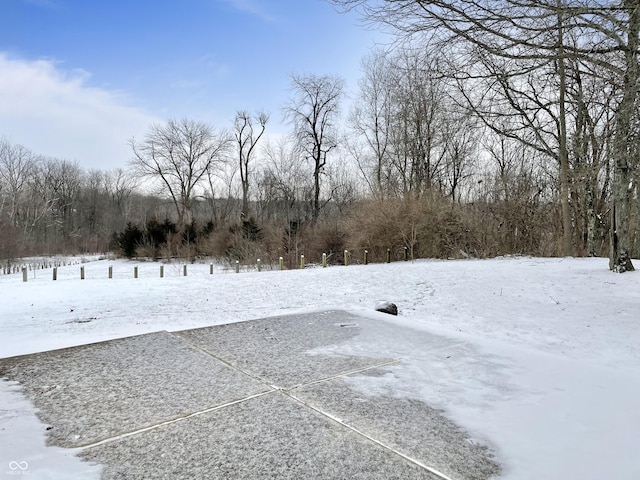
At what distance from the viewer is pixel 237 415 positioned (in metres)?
2.42

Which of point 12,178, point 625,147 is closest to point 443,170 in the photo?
point 625,147

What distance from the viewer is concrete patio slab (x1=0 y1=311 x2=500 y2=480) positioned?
1.92m

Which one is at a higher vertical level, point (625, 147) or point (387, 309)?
point (625, 147)

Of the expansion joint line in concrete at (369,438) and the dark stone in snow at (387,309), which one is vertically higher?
the dark stone in snow at (387,309)

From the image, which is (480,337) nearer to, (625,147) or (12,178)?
(625,147)

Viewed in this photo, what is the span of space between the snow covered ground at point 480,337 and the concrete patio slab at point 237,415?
0.17 meters

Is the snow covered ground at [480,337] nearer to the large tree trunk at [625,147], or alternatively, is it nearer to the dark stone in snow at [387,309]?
the dark stone in snow at [387,309]

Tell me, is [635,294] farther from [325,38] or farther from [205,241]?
[205,241]

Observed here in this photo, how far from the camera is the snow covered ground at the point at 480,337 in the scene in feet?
6.85

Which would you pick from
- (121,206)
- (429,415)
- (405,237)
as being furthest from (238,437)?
(121,206)

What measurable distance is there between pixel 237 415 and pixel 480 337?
3.11 m

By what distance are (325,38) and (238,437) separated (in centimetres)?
664

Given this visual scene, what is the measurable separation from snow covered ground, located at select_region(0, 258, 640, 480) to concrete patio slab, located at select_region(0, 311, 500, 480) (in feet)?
0.57

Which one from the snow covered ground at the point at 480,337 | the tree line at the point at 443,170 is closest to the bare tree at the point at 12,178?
the tree line at the point at 443,170
